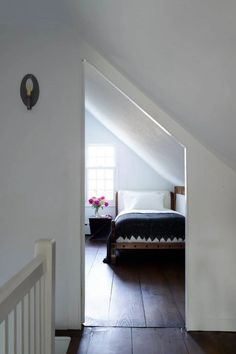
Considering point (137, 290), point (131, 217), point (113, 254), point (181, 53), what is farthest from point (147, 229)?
point (181, 53)

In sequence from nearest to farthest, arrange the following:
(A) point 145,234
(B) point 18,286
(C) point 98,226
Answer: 1. (B) point 18,286
2. (A) point 145,234
3. (C) point 98,226

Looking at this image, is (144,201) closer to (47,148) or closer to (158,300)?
(158,300)

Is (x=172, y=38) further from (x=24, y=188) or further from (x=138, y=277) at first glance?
(x=138, y=277)

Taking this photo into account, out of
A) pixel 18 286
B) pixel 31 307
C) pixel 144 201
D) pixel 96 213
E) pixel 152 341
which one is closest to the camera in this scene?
pixel 18 286

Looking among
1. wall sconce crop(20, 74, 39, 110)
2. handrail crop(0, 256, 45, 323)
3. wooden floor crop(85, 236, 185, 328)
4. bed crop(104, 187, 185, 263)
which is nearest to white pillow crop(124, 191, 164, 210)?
wooden floor crop(85, 236, 185, 328)

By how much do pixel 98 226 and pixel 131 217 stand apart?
5.41 ft

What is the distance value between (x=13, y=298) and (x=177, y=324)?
1800mm

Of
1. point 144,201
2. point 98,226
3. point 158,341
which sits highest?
point 144,201

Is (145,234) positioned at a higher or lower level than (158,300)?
higher

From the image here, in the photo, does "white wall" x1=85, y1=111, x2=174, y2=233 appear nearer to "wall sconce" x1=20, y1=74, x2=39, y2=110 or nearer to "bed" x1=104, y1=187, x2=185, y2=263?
"bed" x1=104, y1=187, x2=185, y2=263

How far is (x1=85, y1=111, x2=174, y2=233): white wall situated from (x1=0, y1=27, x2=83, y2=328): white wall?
365cm

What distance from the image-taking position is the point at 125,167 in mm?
6031

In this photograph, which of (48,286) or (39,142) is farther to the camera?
(39,142)

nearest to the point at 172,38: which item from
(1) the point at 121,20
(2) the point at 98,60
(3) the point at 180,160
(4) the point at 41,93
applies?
(1) the point at 121,20
